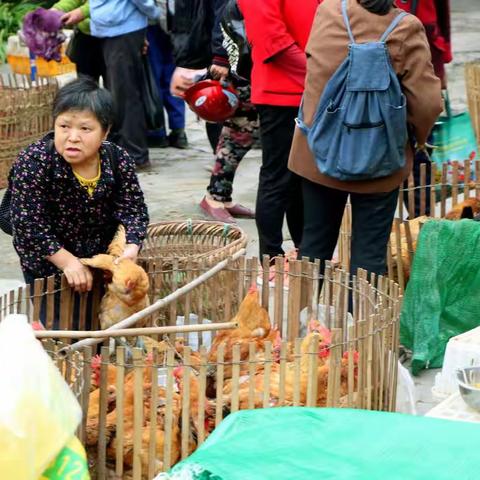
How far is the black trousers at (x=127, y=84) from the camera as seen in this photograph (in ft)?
27.4

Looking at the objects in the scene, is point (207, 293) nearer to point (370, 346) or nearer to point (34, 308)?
point (34, 308)

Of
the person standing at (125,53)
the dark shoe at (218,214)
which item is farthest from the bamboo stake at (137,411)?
the person standing at (125,53)

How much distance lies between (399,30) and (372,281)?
1.09 metres

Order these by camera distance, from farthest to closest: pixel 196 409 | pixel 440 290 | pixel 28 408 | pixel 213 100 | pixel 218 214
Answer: pixel 218 214 → pixel 213 100 → pixel 440 290 → pixel 196 409 → pixel 28 408

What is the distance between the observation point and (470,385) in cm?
317

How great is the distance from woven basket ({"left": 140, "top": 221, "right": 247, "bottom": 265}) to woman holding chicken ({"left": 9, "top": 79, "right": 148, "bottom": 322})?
109cm

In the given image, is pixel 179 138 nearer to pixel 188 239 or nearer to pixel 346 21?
pixel 188 239

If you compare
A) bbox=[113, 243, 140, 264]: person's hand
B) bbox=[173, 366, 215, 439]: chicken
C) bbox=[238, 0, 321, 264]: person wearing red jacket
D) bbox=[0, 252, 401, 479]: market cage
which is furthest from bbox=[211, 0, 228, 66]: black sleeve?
bbox=[173, 366, 215, 439]: chicken

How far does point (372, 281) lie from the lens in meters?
4.03

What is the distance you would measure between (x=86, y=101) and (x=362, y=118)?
109cm

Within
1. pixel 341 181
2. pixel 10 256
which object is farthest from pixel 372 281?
pixel 10 256

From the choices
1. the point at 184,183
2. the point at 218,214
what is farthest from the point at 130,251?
the point at 184,183

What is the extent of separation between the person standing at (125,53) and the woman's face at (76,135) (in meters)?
3.81

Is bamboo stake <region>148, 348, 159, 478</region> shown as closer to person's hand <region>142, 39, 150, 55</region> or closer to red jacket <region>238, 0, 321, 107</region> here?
red jacket <region>238, 0, 321, 107</region>
